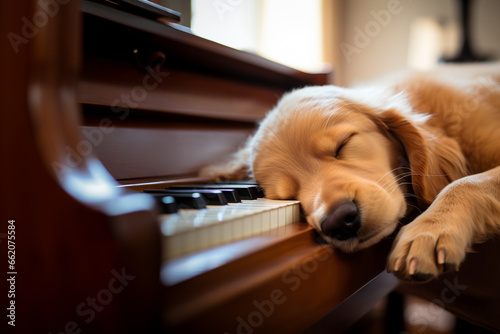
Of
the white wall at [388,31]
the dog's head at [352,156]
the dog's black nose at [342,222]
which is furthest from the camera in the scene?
the white wall at [388,31]

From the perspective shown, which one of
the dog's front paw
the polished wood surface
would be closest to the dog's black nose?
the dog's front paw

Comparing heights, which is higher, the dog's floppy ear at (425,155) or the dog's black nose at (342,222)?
the dog's floppy ear at (425,155)

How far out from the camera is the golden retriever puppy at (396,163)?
91 centimetres

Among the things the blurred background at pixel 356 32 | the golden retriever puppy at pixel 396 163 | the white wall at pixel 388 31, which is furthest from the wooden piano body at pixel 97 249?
the white wall at pixel 388 31

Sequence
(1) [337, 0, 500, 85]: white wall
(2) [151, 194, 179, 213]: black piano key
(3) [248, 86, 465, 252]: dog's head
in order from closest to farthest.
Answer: (2) [151, 194, 179, 213]: black piano key
(3) [248, 86, 465, 252]: dog's head
(1) [337, 0, 500, 85]: white wall

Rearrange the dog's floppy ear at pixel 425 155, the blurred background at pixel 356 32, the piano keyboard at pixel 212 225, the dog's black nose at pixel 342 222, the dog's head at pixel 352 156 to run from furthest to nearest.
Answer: the blurred background at pixel 356 32 → the dog's floppy ear at pixel 425 155 → the dog's head at pixel 352 156 → the dog's black nose at pixel 342 222 → the piano keyboard at pixel 212 225

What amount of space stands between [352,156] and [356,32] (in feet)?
14.4

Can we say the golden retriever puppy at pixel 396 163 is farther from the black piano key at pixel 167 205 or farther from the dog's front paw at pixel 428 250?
the black piano key at pixel 167 205

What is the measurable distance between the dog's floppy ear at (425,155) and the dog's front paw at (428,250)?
33 centimetres

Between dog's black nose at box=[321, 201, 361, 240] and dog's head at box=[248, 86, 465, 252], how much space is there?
0.11 feet

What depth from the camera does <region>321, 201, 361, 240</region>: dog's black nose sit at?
2.95 ft

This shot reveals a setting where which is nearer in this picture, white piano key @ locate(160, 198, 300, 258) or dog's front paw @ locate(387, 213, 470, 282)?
white piano key @ locate(160, 198, 300, 258)

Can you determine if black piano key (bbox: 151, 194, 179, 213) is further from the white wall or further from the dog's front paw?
the white wall

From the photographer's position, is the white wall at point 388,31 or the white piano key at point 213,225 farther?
the white wall at point 388,31
